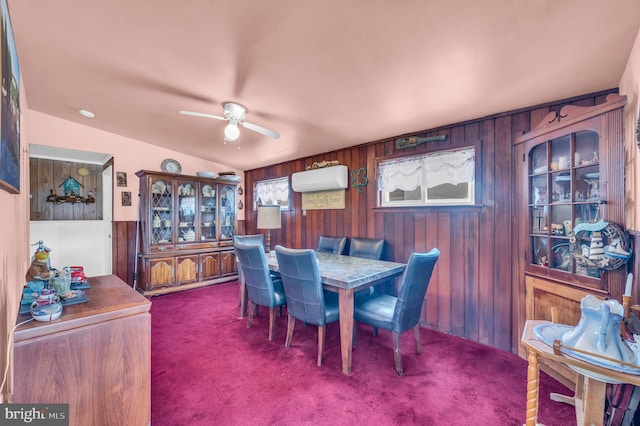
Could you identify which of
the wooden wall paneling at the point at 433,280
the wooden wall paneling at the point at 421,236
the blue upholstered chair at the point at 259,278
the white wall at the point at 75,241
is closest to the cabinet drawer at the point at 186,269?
the white wall at the point at 75,241

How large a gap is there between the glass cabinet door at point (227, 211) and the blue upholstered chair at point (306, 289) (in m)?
3.09

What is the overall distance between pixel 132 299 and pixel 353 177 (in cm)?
288

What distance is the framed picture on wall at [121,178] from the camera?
423cm

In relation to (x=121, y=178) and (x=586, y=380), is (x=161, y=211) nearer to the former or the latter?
(x=121, y=178)

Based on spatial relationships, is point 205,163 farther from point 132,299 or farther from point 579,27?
point 579,27

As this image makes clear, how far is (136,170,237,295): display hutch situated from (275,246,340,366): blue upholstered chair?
2821 millimetres

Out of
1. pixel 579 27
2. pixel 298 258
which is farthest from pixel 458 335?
pixel 579 27

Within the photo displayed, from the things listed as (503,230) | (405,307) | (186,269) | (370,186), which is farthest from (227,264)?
(503,230)

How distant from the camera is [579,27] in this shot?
1396 millimetres

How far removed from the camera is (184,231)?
4.57 metres

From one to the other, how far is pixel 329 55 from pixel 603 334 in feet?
6.82

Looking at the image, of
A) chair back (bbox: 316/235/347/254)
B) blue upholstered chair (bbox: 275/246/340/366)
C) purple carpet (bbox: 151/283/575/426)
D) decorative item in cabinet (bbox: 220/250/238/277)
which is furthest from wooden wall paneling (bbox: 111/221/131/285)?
blue upholstered chair (bbox: 275/246/340/366)

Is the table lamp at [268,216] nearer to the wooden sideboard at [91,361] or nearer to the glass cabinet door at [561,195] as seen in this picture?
the wooden sideboard at [91,361]

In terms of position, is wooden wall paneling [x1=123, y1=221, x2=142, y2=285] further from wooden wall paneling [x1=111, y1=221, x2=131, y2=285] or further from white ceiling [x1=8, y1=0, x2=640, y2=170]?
white ceiling [x1=8, y1=0, x2=640, y2=170]
